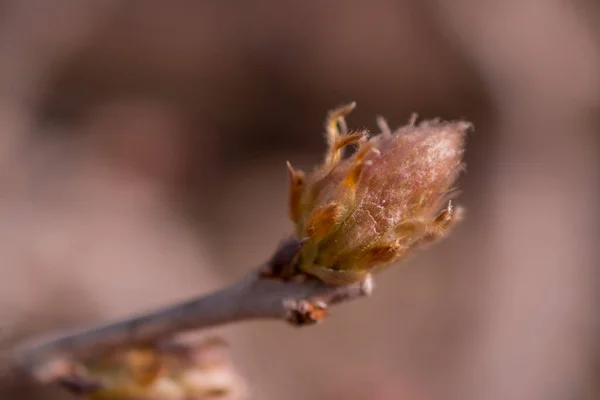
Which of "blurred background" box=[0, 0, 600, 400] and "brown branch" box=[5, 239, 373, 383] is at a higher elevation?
"blurred background" box=[0, 0, 600, 400]

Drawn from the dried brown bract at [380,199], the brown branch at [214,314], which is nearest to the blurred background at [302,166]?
the brown branch at [214,314]

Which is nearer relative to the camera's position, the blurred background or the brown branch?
the brown branch

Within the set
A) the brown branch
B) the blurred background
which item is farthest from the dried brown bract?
the blurred background

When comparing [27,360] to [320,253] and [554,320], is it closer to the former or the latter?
[320,253]

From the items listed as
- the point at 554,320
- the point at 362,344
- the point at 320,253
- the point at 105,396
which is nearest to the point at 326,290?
the point at 320,253

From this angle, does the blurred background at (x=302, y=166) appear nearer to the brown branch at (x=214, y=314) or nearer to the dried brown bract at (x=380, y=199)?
the brown branch at (x=214, y=314)

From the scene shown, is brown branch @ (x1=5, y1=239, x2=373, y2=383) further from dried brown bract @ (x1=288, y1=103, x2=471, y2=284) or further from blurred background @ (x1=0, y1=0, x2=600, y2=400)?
blurred background @ (x1=0, y1=0, x2=600, y2=400)
